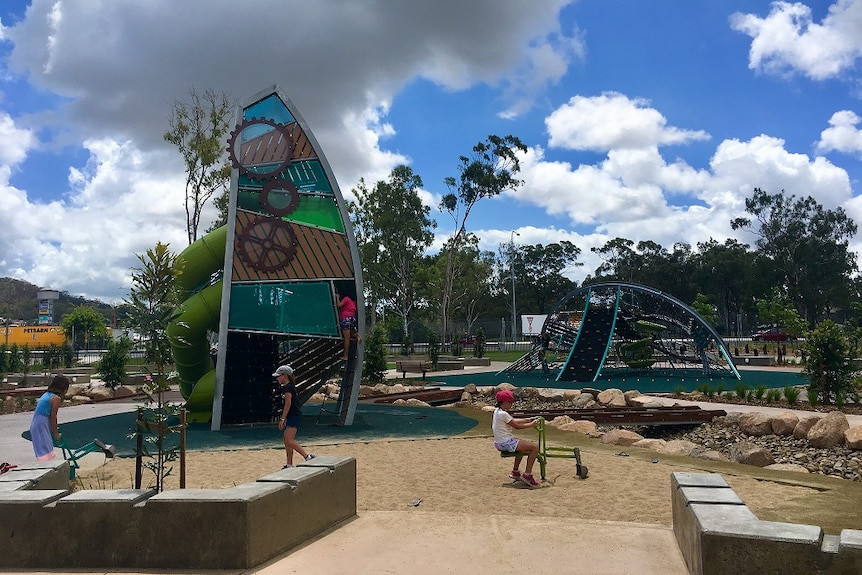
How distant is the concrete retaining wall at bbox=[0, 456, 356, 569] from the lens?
15.3 ft

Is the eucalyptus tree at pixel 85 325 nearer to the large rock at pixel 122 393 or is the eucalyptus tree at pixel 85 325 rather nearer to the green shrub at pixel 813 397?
the large rock at pixel 122 393

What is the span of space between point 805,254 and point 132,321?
7104cm

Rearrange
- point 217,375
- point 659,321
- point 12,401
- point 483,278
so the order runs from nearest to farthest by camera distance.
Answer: point 217,375 < point 12,401 < point 659,321 < point 483,278

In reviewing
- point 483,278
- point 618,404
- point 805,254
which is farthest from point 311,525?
point 805,254

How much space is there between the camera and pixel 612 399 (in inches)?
739

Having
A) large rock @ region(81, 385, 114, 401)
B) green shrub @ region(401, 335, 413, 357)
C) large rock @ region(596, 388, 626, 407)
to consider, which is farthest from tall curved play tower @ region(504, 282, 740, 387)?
green shrub @ region(401, 335, 413, 357)

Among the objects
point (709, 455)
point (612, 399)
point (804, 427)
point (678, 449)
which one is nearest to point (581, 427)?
point (678, 449)

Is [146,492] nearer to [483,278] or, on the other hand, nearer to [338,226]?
[338,226]

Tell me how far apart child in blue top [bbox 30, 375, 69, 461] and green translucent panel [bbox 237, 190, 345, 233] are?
668cm

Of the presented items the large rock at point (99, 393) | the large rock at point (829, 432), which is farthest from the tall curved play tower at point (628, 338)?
the large rock at point (99, 393)

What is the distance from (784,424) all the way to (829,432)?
1.22m

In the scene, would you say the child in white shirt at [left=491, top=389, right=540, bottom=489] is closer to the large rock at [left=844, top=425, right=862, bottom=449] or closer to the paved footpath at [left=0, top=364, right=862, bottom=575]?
the paved footpath at [left=0, top=364, right=862, bottom=575]

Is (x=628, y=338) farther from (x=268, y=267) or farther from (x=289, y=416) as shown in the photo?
(x=289, y=416)

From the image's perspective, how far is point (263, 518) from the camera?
4820 millimetres
